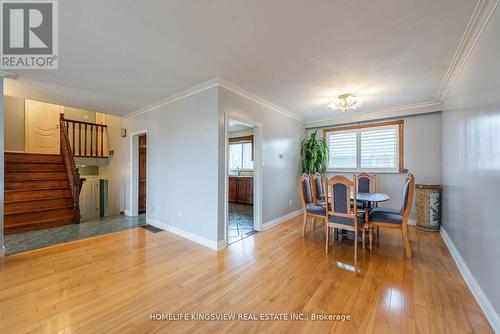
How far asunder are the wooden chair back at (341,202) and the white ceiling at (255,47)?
1.51 meters

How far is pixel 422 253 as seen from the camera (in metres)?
2.85

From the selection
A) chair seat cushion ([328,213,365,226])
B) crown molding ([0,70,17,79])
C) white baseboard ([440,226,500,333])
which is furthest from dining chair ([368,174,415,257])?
crown molding ([0,70,17,79])

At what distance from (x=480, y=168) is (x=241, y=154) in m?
6.18

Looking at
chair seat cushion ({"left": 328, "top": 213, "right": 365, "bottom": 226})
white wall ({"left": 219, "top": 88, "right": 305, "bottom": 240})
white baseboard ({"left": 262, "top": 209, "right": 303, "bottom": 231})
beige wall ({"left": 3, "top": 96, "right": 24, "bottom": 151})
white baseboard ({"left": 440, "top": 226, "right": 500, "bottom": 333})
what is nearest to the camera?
white baseboard ({"left": 440, "top": 226, "right": 500, "bottom": 333})

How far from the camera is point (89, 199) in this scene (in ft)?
20.9

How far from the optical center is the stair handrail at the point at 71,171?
4.44m

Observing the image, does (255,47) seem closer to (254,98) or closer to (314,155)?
(254,98)

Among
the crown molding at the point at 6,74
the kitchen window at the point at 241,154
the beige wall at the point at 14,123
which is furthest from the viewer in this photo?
the kitchen window at the point at 241,154

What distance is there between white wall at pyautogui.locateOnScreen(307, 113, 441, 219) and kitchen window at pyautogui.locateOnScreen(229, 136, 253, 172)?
4205 mm

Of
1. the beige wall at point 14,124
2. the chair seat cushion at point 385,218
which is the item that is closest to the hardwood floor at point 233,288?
the chair seat cushion at point 385,218

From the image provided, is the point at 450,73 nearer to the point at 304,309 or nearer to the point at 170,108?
the point at 304,309

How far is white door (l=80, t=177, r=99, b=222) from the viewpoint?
6.26 meters

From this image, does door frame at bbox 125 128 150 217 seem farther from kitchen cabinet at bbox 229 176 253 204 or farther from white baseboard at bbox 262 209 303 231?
white baseboard at bbox 262 209 303 231

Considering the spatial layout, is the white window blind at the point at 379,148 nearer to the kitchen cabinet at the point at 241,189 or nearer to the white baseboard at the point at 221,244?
the kitchen cabinet at the point at 241,189
